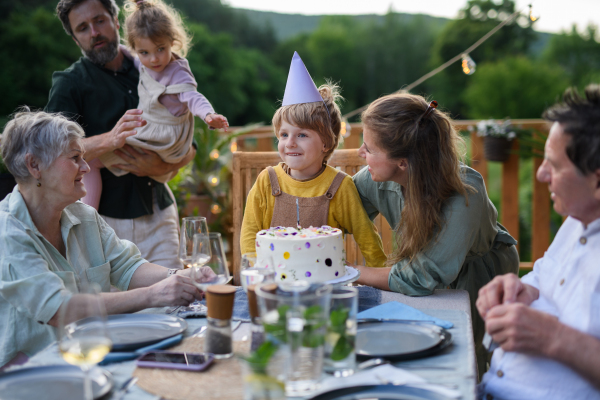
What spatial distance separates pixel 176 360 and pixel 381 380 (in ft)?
1.47

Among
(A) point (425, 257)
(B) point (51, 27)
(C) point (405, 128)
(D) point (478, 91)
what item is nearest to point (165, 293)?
(A) point (425, 257)

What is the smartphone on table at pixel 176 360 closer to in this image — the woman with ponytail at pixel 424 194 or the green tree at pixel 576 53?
the woman with ponytail at pixel 424 194

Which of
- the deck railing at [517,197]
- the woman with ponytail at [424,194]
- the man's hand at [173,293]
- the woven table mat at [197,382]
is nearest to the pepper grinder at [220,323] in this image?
the woven table mat at [197,382]

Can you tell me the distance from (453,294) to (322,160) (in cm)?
87

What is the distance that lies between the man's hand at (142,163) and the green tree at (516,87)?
10520 mm

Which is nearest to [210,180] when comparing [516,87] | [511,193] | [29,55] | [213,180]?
[213,180]

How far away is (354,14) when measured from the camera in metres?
15.9

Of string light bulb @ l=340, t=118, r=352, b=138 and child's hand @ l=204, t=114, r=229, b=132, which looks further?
string light bulb @ l=340, t=118, r=352, b=138

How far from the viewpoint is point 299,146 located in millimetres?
2205

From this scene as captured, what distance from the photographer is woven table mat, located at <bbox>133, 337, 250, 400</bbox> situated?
1.01 meters

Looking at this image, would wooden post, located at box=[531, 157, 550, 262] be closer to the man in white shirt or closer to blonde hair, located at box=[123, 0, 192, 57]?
blonde hair, located at box=[123, 0, 192, 57]

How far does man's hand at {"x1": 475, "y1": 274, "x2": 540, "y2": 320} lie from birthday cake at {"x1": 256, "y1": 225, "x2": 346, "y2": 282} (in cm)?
49

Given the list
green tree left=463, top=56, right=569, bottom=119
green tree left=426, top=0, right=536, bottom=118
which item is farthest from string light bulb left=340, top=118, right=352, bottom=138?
green tree left=426, top=0, right=536, bottom=118

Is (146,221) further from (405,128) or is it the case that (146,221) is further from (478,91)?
(478,91)
